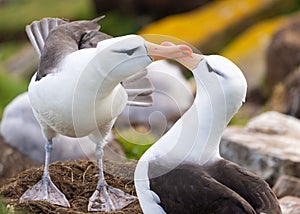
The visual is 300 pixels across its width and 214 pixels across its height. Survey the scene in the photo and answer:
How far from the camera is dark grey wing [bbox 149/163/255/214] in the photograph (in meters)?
4.82

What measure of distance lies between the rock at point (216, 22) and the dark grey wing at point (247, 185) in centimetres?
1193

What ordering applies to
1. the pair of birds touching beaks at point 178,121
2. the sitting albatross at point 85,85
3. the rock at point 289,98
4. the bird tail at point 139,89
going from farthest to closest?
the rock at point 289,98 < the bird tail at point 139,89 < the sitting albatross at point 85,85 < the pair of birds touching beaks at point 178,121

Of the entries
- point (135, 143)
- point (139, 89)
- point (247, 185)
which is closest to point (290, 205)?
point (139, 89)

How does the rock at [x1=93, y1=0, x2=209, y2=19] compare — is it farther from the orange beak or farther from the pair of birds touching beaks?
the orange beak

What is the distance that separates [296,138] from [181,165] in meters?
4.01

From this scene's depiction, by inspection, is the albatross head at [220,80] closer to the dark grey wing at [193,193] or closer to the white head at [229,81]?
the white head at [229,81]

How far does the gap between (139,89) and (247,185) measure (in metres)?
1.53

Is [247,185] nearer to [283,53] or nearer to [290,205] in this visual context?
[290,205]

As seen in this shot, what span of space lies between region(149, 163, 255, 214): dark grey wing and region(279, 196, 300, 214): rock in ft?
4.95

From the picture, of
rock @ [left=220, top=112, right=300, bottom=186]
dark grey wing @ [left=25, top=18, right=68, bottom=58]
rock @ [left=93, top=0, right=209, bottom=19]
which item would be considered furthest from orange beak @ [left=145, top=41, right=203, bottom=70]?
rock @ [left=93, top=0, right=209, bottom=19]

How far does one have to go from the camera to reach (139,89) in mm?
6281

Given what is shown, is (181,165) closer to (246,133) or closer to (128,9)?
(246,133)

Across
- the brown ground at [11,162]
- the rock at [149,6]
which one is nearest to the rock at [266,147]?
the brown ground at [11,162]

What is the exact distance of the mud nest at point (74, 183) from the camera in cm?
552
